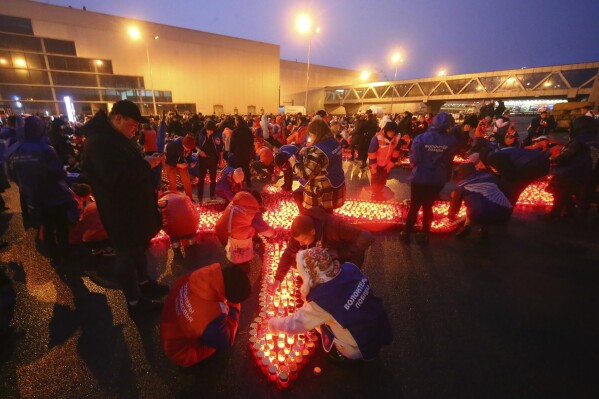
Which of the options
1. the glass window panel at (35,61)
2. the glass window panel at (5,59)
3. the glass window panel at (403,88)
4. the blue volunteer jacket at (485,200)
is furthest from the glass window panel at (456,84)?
the glass window panel at (5,59)

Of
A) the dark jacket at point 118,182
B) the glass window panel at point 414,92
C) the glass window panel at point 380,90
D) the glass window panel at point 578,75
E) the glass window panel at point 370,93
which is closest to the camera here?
the dark jacket at point 118,182

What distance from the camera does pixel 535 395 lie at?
2490 mm

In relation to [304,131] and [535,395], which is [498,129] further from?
[535,395]

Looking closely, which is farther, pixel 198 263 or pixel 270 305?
pixel 198 263

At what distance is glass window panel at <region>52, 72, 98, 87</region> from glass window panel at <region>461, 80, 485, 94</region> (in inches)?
1828

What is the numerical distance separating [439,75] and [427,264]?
4896 centimetres

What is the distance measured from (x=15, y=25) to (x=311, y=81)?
42195mm

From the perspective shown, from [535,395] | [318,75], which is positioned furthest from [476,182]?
[318,75]

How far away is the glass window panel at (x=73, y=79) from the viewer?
Answer: 83.0 feet

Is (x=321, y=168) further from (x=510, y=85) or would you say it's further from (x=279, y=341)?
(x=510, y=85)

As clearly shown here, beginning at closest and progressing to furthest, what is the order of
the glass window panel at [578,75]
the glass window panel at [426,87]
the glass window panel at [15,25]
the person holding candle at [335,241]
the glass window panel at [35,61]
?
the person holding candle at [335,241] → the glass window panel at [15,25] → the glass window panel at [35,61] → the glass window panel at [578,75] → the glass window panel at [426,87]

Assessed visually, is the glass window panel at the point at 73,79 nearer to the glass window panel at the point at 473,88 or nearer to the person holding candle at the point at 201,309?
the person holding candle at the point at 201,309

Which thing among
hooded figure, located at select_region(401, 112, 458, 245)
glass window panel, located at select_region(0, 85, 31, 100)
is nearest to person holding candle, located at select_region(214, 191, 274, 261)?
hooded figure, located at select_region(401, 112, 458, 245)

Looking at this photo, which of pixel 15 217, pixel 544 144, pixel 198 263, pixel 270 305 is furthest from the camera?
pixel 544 144
